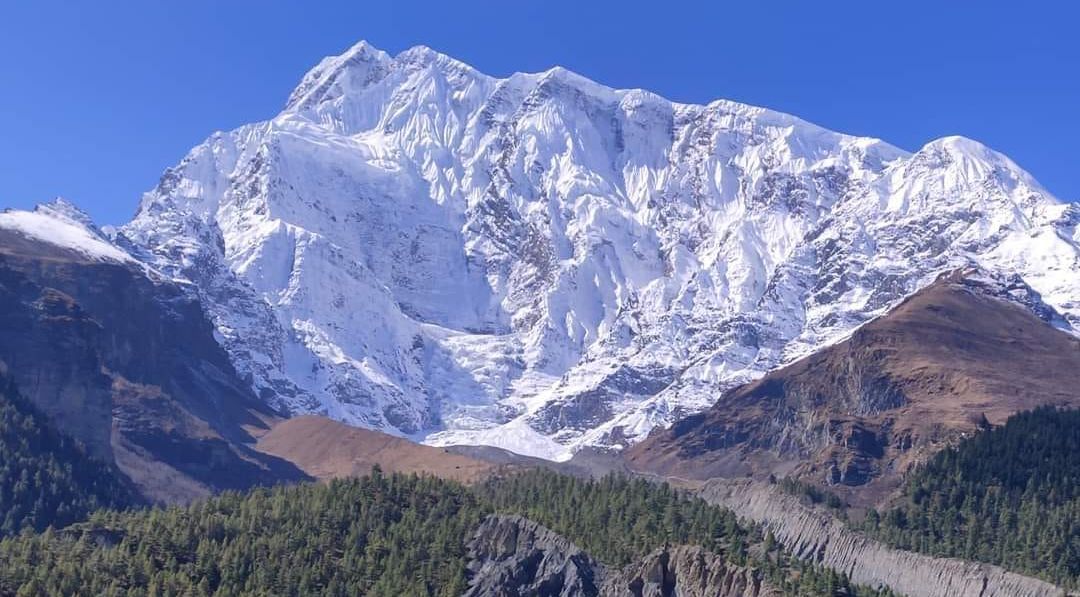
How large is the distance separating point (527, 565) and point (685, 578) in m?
16.8

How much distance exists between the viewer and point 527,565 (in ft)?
598

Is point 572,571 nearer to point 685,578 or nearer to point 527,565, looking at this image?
point 527,565

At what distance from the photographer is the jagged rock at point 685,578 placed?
167500 millimetres

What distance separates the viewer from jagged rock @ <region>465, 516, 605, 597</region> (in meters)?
179

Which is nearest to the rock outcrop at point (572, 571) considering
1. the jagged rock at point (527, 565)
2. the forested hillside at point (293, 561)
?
the jagged rock at point (527, 565)

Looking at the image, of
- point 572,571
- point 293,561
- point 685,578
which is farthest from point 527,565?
point 293,561

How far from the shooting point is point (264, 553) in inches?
7608

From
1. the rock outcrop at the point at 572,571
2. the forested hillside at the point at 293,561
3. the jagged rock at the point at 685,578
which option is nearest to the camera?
the jagged rock at the point at 685,578

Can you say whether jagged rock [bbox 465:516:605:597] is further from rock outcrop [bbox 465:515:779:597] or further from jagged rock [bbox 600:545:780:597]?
jagged rock [bbox 600:545:780:597]

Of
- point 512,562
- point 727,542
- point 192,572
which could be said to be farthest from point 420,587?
point 727,542

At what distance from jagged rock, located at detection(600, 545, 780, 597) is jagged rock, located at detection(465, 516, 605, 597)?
9.81 feet

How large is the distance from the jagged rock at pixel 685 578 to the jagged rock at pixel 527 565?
2992mm

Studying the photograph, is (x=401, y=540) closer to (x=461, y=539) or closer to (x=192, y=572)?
(x=461, y=539)

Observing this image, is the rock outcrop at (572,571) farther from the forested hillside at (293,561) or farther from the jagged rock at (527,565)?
the forested hillside at (293,561)
